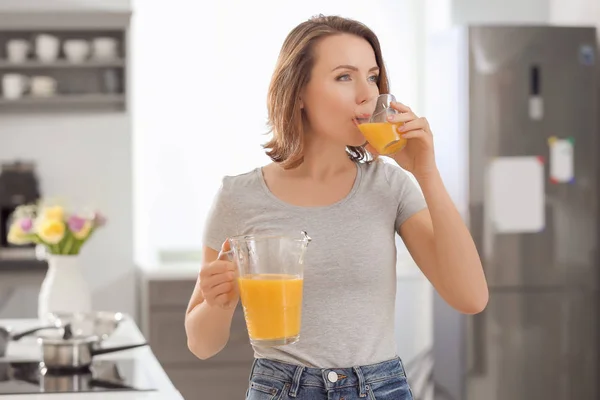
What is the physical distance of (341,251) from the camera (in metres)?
1.45

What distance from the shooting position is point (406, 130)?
1.41m

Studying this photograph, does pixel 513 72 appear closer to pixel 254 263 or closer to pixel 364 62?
pixel 364 62

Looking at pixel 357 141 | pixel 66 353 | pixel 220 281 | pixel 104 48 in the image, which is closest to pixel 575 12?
pixel 104 48

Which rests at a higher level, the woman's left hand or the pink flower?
the woman's left hand

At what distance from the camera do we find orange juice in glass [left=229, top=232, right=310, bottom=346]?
125 cm

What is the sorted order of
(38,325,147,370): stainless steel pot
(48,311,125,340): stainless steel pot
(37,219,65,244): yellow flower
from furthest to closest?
(37,219,65,244): yellow flower < (48,311,125,340): stainless steel pot < (38,325,147,370): stainless steel pot

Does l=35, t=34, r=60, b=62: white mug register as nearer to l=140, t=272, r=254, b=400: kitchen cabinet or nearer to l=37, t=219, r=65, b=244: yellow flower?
l=140, t=272, r=254, b=400: kitchen cabinet

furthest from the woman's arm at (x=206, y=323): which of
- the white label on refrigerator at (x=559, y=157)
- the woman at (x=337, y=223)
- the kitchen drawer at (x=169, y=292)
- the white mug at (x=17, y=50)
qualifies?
the white mug at (x=17, y=50)

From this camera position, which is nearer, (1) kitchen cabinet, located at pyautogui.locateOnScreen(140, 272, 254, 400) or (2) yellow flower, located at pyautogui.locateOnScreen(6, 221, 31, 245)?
(2) yellow flower, located at pyautogui.locateOnScreen(6, 221, 31, 245)

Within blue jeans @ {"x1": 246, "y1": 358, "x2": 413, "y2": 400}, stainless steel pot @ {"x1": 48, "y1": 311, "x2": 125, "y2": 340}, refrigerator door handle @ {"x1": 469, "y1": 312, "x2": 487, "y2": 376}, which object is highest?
blue jeans @ {"x1": 246, "y1": 358, "x2": 413, "y2": 400}

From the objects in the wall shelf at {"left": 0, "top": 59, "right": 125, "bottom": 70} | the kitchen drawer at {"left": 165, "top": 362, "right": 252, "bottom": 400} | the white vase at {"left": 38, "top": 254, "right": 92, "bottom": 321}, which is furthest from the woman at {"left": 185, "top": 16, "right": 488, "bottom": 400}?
the wall shelf at {"left": 0, "top": 59, "right": 125, "bottom": 70}

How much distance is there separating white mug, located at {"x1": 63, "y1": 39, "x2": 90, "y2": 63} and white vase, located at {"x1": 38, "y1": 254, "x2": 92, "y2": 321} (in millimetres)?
2107

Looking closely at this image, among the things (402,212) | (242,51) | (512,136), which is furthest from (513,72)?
(402,212)

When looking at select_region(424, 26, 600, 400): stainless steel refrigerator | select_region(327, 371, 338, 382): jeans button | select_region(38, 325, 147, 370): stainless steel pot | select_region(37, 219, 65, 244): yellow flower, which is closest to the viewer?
select_region(327, 371, 338, 382): jeans button
